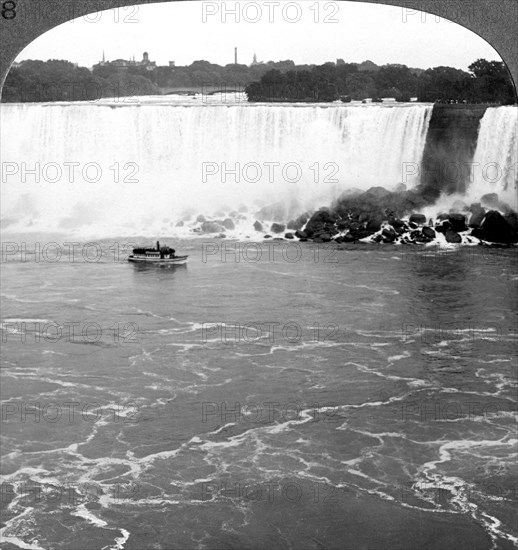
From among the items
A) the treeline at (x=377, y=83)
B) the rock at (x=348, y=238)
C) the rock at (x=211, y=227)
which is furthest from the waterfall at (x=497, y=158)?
the rock at (x=211, y=227)

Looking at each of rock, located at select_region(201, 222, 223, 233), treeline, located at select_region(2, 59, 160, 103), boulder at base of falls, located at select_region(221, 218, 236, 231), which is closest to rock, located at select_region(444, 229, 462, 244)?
boulder at base of falls, located at select_region(221, 218, 236, 231)

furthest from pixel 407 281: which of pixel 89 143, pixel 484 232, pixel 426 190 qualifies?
pixel 89 143

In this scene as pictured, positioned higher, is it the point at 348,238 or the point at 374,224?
the point at 374,224

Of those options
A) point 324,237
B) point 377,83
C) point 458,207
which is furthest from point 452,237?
point 377,83

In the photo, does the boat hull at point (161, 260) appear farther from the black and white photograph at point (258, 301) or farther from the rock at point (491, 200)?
the rock at point (491, 200)

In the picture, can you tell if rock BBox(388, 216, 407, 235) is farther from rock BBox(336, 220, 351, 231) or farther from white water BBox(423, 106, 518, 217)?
rock BBox(336, 220, 351, 231)

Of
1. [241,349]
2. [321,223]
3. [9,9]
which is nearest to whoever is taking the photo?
[9,9]

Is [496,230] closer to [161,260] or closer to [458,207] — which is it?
[458,207]
